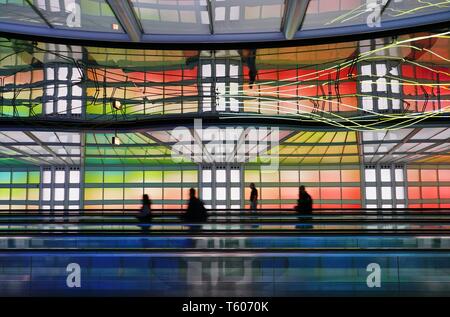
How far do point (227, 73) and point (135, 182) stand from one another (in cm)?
411

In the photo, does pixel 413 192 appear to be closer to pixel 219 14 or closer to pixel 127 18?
pixel 219 14

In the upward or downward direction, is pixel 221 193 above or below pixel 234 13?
below

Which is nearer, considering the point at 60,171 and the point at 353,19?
the point at 60,171

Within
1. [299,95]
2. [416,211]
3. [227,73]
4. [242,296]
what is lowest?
[242,296]

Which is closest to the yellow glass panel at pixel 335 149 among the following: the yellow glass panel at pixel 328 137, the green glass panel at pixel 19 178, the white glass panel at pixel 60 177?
the yellow glass panel at pixel 328 137

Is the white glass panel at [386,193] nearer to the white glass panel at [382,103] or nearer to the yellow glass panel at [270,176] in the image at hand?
the yellow glass panel at [270,176]

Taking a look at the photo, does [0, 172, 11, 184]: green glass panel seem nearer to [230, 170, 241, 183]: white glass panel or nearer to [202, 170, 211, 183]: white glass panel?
[202, 170, 211, 183]: white glass panel

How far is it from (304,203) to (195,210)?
2155 mm

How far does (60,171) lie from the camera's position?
23.4 ft

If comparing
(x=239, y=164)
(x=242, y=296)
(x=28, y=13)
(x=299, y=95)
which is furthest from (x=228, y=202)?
(x=28, y=13)

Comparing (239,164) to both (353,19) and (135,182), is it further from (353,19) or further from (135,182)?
(353,19)

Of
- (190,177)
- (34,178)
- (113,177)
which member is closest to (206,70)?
(190,177)

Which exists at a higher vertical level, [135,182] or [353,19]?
[353,19]

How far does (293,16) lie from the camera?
26.6 ft
